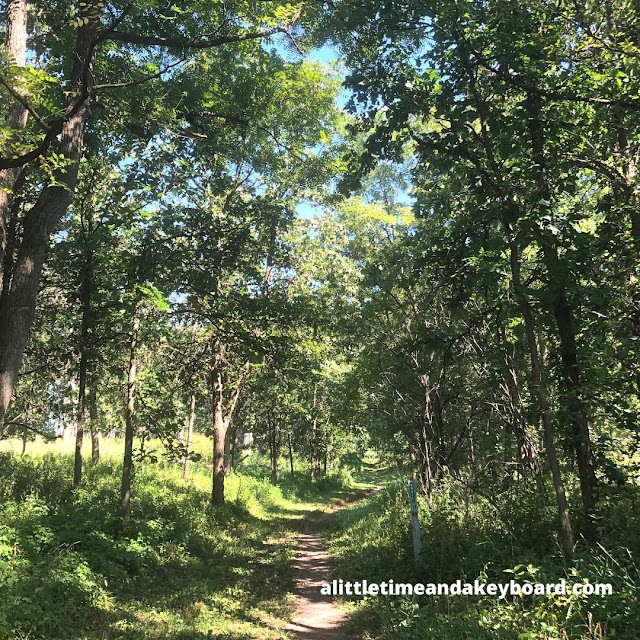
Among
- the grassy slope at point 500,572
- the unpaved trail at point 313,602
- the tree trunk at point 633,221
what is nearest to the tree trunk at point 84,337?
the unpaved trail at point 313,602

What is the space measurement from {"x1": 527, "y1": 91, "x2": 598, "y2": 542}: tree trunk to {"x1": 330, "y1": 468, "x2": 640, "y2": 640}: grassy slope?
25 cm

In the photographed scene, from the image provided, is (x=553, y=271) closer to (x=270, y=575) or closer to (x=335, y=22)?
(x=335, y=22)

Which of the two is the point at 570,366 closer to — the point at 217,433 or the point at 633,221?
the point at 633,221

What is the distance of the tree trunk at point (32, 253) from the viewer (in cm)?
512

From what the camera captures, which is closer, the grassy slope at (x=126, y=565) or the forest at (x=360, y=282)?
the forest at (x=360, y=282)

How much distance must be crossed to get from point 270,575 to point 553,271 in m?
7.92

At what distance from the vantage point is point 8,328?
514cm

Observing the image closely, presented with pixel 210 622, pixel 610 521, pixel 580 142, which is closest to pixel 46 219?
pixel 210 622

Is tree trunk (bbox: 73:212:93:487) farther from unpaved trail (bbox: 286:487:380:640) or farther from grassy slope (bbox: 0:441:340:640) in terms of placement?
unpaved trail (bbox: 286:487:380:640)

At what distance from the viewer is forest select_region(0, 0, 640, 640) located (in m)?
5.25

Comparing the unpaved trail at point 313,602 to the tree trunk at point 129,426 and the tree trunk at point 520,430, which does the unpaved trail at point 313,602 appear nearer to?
the tree trunk at point 520,430

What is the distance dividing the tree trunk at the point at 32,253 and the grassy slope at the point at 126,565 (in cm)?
242

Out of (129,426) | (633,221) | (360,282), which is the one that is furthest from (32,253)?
(360,282)

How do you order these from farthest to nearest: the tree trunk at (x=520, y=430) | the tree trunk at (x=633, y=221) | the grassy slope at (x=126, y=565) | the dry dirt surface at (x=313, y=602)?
the tree trunk at (x=520, y=430) → the dry dirt surface at (x=313, y=602) → the grassy slope at (x=126, y=565) → the tree trunk at (x=633, y=221)
